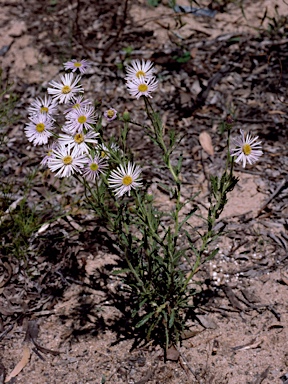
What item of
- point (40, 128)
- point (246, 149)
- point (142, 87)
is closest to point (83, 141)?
point (40, 128)

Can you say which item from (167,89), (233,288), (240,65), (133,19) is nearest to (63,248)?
(233,288)

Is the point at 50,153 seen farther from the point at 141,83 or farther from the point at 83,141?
the point at 141,83

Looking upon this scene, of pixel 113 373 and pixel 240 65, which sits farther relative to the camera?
pixel 240 65

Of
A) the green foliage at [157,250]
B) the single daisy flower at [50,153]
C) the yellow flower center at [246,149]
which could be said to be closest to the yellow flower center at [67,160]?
the single daisy flower at [50,153]

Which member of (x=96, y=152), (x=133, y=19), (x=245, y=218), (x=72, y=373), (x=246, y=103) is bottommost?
(x=72, y=373)

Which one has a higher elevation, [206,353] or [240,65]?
[240,65]

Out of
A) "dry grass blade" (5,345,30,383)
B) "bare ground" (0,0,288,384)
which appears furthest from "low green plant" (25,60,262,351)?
"dry grass blade" (5,345,30,383)

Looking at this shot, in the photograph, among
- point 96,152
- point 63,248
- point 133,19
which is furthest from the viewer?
point 133,19

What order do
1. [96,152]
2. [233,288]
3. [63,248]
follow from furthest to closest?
[63,248] → [233,288] → [96,152]

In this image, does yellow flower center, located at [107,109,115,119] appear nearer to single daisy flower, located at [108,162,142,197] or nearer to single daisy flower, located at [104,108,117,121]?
single daisy flower, located at [104,108,117,121]

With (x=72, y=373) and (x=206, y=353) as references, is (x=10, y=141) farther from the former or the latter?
(x=206, y=353)
